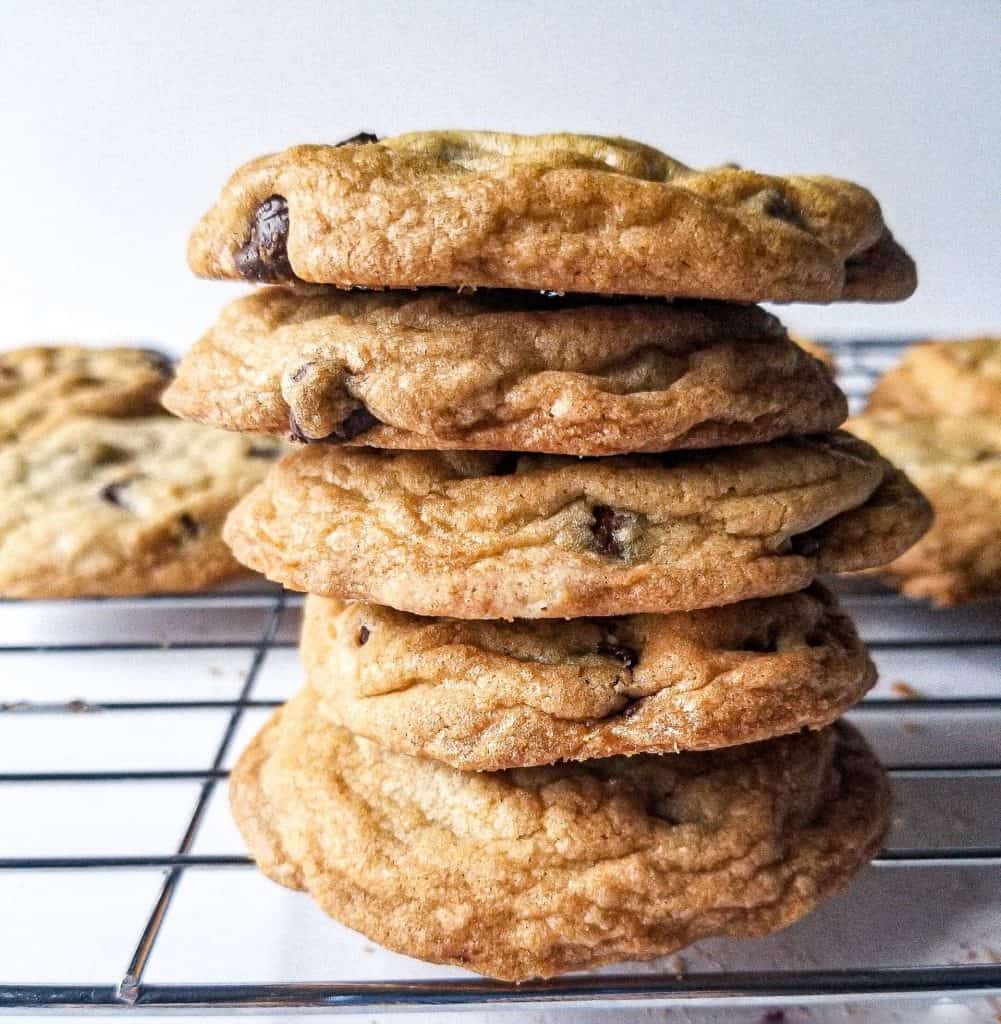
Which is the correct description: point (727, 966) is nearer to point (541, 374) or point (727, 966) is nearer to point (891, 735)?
point (891, 735)

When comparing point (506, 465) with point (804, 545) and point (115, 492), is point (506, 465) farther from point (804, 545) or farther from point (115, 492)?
point (115, 492)

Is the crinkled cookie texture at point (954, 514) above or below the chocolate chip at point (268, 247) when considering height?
below

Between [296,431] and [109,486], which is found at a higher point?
[296,431]

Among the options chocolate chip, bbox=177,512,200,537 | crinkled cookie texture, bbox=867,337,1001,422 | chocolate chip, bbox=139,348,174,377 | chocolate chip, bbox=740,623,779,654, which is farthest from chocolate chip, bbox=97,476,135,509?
crinkled cookie texture, bbox=867,337,1001,422

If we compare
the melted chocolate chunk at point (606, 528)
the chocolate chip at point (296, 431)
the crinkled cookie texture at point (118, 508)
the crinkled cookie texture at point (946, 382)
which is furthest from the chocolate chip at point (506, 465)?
the crinkled cookie texture at point (946, 382)

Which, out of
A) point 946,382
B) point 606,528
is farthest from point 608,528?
point 946,382

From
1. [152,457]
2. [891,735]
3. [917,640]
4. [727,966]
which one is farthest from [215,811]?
[917,640]

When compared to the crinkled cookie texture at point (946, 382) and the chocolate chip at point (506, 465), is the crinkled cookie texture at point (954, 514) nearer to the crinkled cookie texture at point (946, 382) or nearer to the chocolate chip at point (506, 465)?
the crinkled cookie texture at point (946, 382)
